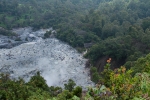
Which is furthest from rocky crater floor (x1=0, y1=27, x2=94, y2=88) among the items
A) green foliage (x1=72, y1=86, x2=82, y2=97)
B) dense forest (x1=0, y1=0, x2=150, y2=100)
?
green foliage (x1=72, y1=86, x2=82, y2=97)

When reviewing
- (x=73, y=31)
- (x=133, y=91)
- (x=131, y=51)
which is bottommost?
(x=73, y=31)

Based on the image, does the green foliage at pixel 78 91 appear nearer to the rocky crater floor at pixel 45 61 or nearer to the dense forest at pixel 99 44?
the dense forest at pixel 99 44

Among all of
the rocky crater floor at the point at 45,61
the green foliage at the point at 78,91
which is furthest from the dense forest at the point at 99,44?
the rocky crater floor at the point at 45,61

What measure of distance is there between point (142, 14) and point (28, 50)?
24.8 meters

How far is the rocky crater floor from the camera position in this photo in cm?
2467

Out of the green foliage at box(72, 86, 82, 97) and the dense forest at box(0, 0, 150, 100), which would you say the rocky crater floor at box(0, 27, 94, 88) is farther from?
the green foliage at box(72, 86, 82, 97)

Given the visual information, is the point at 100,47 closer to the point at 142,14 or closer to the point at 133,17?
the point at 133,17

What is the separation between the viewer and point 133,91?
5.32 metres

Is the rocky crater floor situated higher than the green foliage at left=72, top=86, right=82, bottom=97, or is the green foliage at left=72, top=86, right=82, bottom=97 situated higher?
the green foliage at left=72, top=86, right=82, bottom=97

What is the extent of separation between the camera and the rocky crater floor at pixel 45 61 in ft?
80.9

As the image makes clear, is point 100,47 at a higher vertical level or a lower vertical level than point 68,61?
higher

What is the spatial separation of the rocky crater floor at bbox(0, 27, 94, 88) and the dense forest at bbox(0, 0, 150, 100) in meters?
1.67

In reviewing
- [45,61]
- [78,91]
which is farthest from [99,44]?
[78,91]

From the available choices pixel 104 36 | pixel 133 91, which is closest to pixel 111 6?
pixel 104 36
